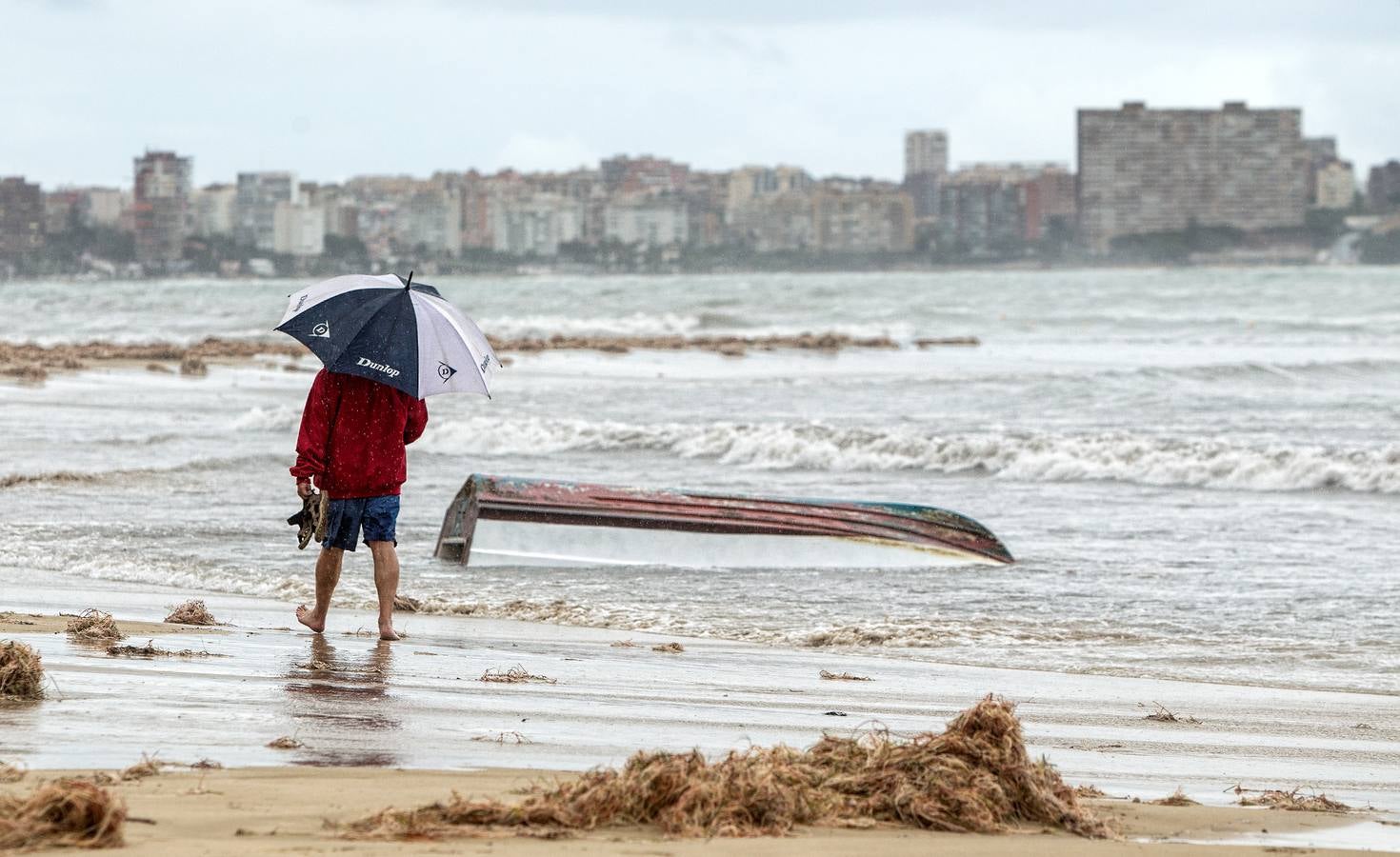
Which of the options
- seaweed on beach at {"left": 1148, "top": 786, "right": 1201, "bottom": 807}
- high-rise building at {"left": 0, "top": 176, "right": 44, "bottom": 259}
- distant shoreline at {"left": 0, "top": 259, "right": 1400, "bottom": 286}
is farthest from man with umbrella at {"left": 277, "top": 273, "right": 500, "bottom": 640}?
high-rise building at {"left": 0, "top": 176, "right": 44, "bottom": 259}

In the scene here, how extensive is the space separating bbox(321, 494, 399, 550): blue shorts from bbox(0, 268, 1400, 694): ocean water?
1141 millimetres

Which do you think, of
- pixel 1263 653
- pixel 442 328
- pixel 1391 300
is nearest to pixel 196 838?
pixel 442 328

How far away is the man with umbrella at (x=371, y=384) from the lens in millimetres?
7129

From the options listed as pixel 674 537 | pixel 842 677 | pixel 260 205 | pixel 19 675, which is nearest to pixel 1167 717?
pixel 842 677

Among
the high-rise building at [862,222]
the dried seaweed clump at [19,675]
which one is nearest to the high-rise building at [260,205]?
the high-rise building at [862,222]

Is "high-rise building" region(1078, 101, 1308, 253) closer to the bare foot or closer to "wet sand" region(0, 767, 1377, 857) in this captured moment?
the bare foot

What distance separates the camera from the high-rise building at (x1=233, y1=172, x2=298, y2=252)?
6186 inches

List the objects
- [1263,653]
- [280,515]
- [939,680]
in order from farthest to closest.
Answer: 1. [280,515]
2. [1263,653]
3. [939,680]

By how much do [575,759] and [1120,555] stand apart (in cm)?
772

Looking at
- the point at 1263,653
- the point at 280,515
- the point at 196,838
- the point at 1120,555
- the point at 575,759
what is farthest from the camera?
the point at 280,515

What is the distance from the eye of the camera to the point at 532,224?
524 ft

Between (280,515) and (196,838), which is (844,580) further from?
(196,838)

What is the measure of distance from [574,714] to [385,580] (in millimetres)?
2010

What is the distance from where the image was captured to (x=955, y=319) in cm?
6319
